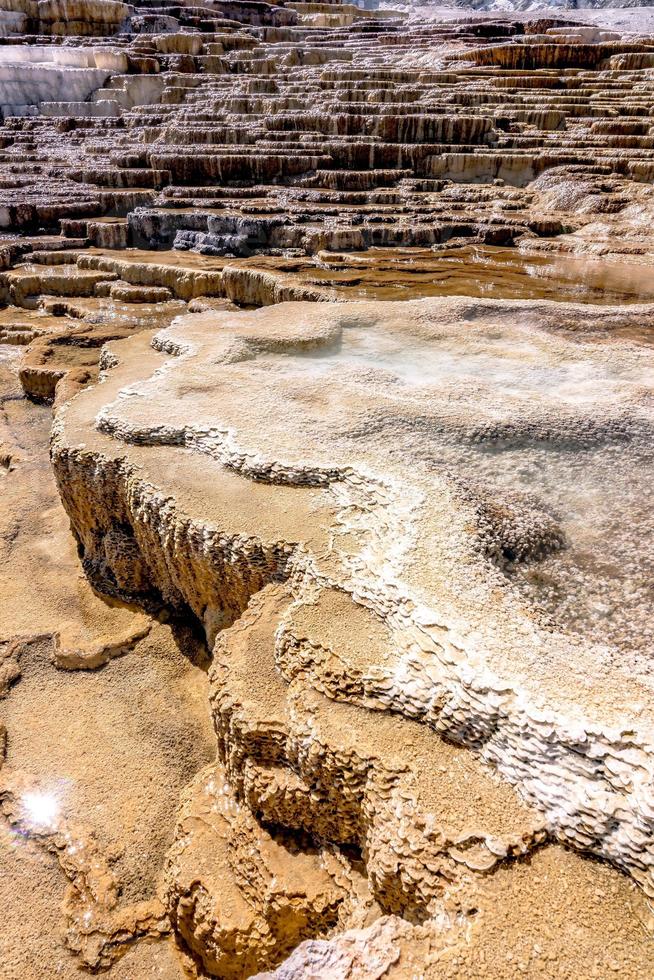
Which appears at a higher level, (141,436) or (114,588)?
(141,436)

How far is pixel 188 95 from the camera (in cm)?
1997

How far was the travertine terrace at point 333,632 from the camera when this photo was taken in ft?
6.93

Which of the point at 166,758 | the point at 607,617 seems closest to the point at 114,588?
the point at 166,758

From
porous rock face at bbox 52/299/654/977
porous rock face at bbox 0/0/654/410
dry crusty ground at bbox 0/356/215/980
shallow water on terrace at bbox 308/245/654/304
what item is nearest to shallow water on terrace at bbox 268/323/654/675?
porous rock face at bbox 52/299/654/977

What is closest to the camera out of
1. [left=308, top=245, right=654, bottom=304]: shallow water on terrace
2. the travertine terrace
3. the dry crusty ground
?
the travertine terrace

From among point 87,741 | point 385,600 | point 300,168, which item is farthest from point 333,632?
point 300,168

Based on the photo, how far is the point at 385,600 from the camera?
2.88 meters

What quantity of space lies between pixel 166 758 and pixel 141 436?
2163 millimetres

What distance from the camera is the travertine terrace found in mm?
2111

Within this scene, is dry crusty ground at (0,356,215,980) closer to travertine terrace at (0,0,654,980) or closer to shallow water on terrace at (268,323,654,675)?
travertine terrace at (0,0,654,980)

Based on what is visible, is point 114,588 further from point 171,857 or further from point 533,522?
point 533,522

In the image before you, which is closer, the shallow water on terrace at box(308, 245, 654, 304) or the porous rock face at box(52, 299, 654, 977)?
the porous rock face at box(52, 299, 654, 977)

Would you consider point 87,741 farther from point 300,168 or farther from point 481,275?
point 300,168

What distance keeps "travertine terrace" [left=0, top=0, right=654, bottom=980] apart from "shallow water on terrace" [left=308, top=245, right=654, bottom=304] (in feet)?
0.31
